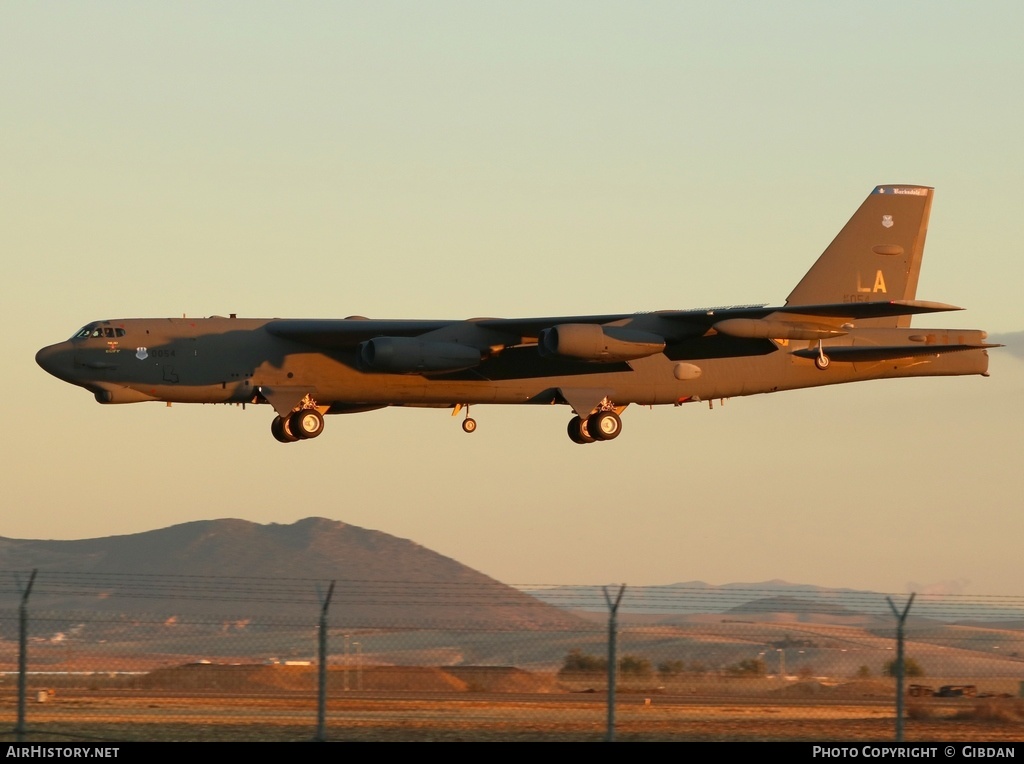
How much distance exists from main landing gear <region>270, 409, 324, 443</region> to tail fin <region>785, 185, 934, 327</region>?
12542 mm

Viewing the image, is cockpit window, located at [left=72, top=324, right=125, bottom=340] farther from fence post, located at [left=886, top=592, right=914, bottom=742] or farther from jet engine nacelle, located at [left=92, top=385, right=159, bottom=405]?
fence post, located at [left=886, top=592, right=914, bottom=742]

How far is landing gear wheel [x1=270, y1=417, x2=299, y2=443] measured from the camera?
1288 inches

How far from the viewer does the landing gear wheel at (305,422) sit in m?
32.7

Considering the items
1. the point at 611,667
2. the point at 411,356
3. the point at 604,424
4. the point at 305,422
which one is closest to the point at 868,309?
the point at 604,424

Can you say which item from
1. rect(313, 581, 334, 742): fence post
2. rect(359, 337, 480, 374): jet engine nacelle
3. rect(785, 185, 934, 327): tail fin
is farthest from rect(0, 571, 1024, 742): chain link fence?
rect(785, 185, 934, 327): tail fin

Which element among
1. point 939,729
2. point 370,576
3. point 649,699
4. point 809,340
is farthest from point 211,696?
point 370,576

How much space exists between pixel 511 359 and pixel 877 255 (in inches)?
429

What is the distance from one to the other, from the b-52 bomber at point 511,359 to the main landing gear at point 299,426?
0.03 meters

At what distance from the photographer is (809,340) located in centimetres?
3450

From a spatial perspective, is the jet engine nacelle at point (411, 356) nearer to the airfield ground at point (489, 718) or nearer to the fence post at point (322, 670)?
the airfield ground at point (489, 718)

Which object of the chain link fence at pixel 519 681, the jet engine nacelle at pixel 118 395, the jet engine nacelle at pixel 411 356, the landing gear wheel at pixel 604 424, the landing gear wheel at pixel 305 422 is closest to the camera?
the chain link fence at pixel 519 681

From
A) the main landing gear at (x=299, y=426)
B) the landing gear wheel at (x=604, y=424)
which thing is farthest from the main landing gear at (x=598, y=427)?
the main landing gear at (x=299, y=426)

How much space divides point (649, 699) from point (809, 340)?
11.6m

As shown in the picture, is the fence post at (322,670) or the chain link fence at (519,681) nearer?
the fence post at (322,670)
